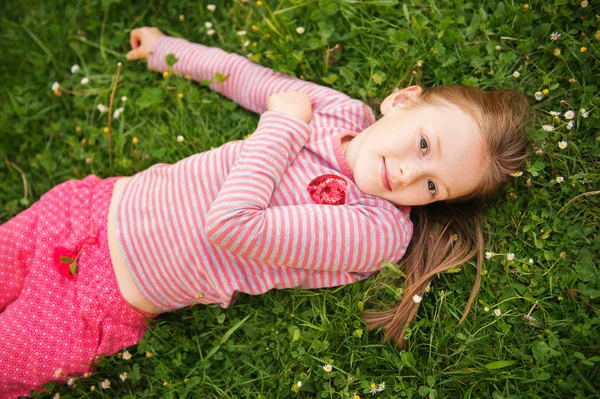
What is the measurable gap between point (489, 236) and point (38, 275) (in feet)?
8.51

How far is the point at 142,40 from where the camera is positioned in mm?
3727

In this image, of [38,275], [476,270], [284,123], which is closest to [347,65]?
[284,123]

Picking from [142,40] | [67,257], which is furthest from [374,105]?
[67,257]

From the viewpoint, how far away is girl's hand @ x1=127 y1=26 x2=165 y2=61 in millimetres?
3703

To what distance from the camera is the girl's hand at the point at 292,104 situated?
9.70ft

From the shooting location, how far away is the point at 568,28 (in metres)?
3.05

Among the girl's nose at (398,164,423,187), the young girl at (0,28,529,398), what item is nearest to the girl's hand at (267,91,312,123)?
the young girl at (0,28,529,398)

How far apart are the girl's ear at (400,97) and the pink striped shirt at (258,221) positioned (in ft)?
0.78

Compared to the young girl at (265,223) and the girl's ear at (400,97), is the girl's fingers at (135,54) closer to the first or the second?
the young girl at (265,223)

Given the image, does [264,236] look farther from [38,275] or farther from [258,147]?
[38,275]

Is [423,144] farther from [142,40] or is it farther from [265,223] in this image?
[142,40]

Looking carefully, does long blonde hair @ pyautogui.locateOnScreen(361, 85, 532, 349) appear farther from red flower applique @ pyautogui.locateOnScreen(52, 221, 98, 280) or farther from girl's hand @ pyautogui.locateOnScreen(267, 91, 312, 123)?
red flower applique @ pyautogui.locateOnScreen(52, 221, 98, 280)

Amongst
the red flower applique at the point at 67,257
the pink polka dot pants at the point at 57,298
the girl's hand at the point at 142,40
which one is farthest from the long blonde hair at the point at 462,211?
the girl's hand at the point at 142,40

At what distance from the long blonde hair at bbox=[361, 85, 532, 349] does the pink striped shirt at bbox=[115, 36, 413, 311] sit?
18 cm
